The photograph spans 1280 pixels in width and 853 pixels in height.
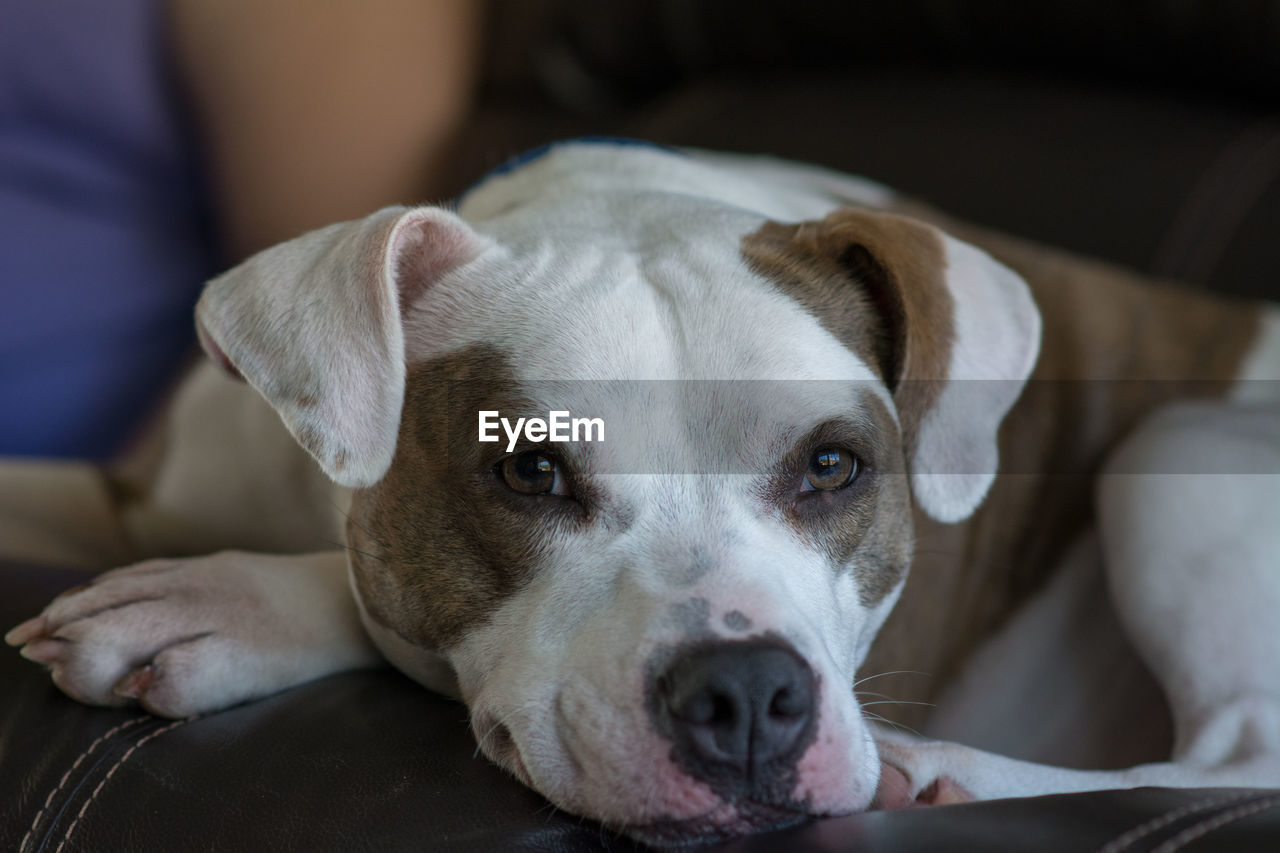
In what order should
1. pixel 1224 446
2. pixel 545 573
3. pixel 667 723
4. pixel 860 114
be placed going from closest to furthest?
pixel 667 723
pixel 545 573
pixel 1224 446
pixel 860 114

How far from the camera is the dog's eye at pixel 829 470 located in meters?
A: 1.31

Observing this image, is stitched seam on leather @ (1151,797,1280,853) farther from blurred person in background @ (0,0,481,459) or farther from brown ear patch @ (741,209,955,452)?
blurred person in background @ (0,0,481,459)

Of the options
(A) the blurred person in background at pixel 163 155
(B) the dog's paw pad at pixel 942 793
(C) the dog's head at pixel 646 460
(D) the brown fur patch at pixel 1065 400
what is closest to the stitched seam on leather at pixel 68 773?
(C) the dog's head at pixel 646 460

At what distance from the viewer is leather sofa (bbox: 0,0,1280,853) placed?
102 centimetres

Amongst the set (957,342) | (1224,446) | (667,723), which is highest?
(957,342)

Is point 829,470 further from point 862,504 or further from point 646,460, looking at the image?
point 646,460

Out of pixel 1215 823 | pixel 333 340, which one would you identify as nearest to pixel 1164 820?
pixel 1215 823

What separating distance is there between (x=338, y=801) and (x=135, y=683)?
1.10 feet

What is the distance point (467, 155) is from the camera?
10.1ft

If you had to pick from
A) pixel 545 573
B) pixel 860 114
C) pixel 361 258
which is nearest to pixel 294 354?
pixel 361 258

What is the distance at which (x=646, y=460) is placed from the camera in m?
1.22

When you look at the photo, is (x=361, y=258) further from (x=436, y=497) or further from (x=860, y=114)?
(x=860, y=114)

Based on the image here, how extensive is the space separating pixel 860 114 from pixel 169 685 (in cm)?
214

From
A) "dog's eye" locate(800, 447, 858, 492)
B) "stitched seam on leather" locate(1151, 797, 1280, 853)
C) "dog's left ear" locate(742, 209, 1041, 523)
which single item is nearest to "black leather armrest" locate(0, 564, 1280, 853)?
"stitched seam on leather" locate(1151, 797, 1280, 853)
